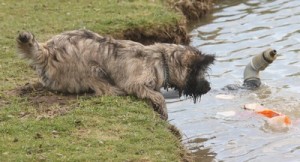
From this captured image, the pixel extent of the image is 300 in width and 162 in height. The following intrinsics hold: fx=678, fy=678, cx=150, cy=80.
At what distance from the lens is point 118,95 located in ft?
33.0

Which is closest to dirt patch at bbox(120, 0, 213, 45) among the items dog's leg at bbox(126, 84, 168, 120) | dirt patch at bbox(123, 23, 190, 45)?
dirt patch at bbox(123, 23, 190, 45)

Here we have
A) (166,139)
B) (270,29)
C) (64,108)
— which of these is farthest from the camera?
(270,29)

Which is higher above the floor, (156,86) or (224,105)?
(156,86)

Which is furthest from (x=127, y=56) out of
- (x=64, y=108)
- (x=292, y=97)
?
(x=292, y=97)

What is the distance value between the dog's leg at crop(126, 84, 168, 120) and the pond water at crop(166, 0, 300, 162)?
72 centimetres

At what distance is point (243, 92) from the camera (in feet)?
40.8

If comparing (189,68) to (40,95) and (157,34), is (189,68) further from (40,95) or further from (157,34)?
(157,34)

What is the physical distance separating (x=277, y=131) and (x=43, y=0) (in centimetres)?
835

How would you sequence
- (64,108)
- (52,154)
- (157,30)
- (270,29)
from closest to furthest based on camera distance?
1. (52,154)
2. (64,108)
3. (157,30)
4. (270,29)

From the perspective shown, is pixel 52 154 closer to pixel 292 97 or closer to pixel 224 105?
pixel 224 105

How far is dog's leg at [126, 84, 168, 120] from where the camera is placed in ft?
32.6

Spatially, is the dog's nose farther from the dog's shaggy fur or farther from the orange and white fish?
the orange and white fish

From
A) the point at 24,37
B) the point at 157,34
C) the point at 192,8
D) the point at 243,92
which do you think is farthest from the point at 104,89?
the point at 192,8

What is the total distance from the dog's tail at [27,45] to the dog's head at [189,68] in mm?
2042
